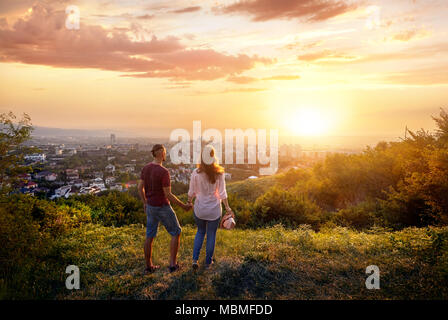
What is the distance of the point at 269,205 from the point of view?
34.3ft

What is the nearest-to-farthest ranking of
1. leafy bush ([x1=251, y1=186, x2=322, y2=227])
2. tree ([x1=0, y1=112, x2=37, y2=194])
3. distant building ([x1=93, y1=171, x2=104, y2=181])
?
tree ([x1=0, y1=112, x2=37, y2=194]), leafy bush ([x1=251, y1=186, x2=322, y2=227]), distant building ([x1=93, y1=171, x2=104, y2=181])

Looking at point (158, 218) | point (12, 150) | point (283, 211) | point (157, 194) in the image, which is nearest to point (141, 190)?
point (157, 194)

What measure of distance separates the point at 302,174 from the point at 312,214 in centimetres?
900

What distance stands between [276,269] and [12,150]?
680 cm

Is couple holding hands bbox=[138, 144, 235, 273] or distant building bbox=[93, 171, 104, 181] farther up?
couple holding hands bbox=[138, 144, 235, 273]

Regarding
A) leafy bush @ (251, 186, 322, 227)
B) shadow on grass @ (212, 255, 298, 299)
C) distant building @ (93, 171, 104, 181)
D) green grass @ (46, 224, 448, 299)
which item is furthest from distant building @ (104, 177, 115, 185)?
shadow on grass @ (212, 255, 298, 299)

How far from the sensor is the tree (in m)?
6.61

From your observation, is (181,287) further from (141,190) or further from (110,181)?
(110,181)

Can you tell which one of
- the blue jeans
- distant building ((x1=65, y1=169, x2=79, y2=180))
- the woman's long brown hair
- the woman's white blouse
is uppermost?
the woman's long brown hair

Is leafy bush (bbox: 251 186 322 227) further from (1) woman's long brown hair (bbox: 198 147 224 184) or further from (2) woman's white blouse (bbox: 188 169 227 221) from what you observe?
(1) woman's long brown hair (bbox: 198 147 224 184)

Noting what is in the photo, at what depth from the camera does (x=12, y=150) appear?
6.89m

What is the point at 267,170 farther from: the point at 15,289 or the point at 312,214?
the point at 15,289

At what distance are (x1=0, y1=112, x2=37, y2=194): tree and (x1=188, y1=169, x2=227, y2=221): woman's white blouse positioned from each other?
4.75 metres
